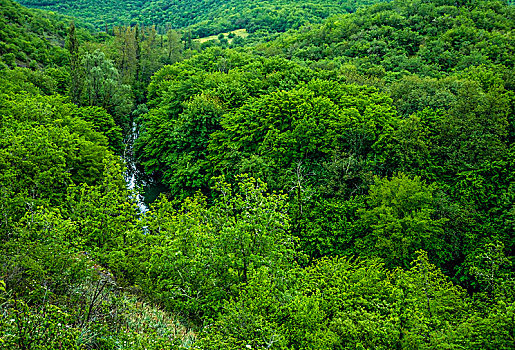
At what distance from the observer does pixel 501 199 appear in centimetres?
2872

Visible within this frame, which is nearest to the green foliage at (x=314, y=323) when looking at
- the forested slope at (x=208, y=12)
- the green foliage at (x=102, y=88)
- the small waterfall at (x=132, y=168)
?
the small waterfall at (x=132, y=168)

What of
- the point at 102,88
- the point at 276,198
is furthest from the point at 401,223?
the point at 102,88

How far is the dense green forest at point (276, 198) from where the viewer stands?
1384 cm

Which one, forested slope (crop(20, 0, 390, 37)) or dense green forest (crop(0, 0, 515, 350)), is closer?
dense green forest (crop(0, 0, 515, 350))

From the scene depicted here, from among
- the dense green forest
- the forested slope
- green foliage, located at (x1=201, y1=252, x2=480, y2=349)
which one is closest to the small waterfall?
the dense green forest

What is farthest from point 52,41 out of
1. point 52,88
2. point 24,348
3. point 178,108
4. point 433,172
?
point 24,348

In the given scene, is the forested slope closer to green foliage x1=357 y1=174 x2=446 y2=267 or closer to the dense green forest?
the dense green forest

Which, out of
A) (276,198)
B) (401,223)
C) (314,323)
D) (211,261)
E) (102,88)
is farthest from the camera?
(102,88)

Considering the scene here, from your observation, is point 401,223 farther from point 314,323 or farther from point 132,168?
point 132,168

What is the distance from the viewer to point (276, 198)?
26672 mm

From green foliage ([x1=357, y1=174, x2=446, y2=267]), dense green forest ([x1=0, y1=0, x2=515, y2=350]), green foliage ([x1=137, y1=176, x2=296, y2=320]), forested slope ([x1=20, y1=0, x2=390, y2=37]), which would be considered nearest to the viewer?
dense green forest ([x1=0, y1=0, x2=515, y2=350])

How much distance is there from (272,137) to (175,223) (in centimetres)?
1939

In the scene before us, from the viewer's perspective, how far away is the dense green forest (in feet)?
45.4

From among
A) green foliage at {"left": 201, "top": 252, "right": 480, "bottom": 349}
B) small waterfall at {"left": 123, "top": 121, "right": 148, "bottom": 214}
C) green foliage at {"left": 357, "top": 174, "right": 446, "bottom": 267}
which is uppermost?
green foliage at {"left": 201, "top": 252, "right": 480, "bottom": 349}
